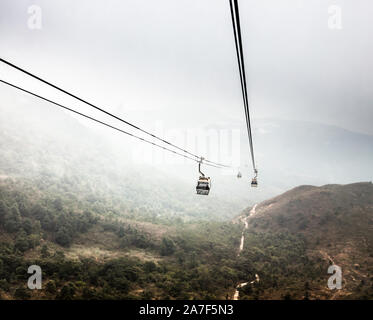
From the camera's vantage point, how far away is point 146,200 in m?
142

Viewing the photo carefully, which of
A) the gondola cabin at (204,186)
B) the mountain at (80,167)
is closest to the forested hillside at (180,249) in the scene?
the mountain at (80,167)

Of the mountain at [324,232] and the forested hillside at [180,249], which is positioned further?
the mountain at [324,232]

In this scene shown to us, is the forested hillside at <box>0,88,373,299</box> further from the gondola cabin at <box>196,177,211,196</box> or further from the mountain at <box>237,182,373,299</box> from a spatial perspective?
the gondola cabin at <box>196,177,211,196</box>

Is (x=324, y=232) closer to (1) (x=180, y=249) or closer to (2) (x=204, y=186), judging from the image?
(1) (x=180, y=249)

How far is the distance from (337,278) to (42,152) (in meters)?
153

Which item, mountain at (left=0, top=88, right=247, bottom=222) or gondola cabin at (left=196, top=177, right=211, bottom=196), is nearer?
gondola cabin at (left=196, top=177, right=211, bottom=196)

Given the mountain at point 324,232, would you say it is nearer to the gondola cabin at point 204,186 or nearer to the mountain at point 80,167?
the gondola cabin at point 204,186

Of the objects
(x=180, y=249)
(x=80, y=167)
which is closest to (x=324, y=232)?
(x=180, y=249)

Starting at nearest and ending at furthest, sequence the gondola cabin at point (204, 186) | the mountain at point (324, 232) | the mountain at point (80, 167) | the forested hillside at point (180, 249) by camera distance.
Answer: the gondola cabin at point (204, 186) → the forested hillside at point (180, 249) → the mountain at point (324, 232) → the mountain at point (80, 167)

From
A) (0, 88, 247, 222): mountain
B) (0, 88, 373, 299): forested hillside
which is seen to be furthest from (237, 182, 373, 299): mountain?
(0, 88, 247, 222): mountain

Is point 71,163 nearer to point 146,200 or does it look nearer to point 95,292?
point 146,200

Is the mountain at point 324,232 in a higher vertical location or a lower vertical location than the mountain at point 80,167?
lower

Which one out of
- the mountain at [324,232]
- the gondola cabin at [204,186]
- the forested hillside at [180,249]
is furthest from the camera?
the mountain at [324,232]
